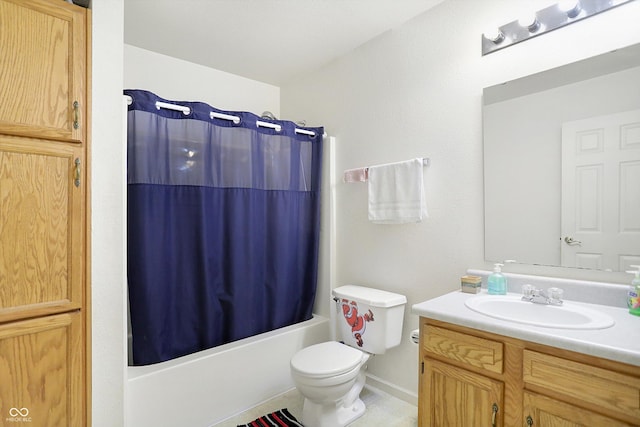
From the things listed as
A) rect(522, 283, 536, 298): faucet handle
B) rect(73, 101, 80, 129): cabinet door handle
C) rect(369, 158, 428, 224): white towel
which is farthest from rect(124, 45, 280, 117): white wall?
rect(522, 283, 536, 298): faucet handle

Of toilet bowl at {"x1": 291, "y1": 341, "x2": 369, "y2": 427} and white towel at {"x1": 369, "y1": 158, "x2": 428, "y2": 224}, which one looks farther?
white towel at {"x1": 369, "y1": 158, "x2": 428, "y2": 224}

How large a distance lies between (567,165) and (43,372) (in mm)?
2405

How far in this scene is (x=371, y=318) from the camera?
6.70 ft

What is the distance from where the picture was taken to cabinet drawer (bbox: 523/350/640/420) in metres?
0.95

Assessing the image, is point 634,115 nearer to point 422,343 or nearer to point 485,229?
point 485,229

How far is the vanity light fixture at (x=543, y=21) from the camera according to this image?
1.43 metres

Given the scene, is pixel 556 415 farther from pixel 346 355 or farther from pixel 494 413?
pixel 346 355

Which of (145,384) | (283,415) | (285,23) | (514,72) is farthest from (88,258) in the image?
(514,72)

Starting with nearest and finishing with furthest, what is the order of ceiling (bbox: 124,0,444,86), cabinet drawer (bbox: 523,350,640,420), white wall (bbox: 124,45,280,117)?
cabinet drawer (bbox: 523,350,640,420) < ceiling (bbox: 124,0,444,86) < white wall (bbox: 124,45,280,117)

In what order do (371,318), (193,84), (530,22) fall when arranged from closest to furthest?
(530,22) < (371,318) < (193,84)

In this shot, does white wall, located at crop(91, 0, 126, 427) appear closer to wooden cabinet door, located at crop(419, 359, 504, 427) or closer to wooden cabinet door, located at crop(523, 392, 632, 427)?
wooden cabinet door, located at crop(419, 359, 504, 427)

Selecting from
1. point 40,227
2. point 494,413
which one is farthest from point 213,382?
point 494,413

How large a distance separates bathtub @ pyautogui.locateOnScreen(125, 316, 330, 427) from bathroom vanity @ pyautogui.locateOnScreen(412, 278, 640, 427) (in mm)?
1096

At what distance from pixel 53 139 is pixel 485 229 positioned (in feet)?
6.75
